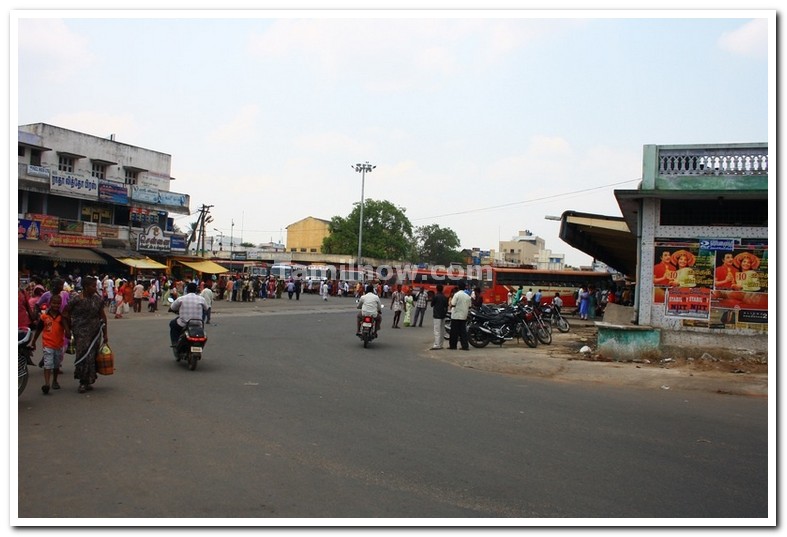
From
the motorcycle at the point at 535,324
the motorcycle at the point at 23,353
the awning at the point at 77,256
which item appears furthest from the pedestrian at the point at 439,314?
the awning at the point at 77,256

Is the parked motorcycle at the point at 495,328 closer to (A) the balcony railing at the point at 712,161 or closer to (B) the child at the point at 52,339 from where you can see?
(A) the balcony railing at the point at 712,161

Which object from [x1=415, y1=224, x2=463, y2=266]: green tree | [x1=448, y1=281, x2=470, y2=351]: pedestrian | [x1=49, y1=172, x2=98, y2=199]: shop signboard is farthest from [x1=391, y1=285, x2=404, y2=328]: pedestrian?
[x1=415, y1=224, x2=463, y2=266]: green tree

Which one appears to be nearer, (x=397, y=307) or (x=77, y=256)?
(x=397, y=307)

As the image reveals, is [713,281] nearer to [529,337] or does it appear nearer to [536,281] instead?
[529,337]

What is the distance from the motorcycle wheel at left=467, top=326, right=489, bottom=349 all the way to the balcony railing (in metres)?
6.08

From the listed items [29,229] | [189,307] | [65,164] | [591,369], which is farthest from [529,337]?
[65,164]

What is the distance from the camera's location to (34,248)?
3225 cm

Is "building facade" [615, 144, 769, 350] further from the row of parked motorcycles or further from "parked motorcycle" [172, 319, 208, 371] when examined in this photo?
"parked motorcycle" [172, 319, 208, 371]

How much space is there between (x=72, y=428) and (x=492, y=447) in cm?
448

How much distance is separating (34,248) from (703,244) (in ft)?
98.1

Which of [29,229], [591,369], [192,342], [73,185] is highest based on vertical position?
[73,185]

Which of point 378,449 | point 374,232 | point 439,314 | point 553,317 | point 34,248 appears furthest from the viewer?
point 374,232

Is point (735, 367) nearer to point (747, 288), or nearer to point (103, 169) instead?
point (747, 288)

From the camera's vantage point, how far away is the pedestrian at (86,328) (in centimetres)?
936
